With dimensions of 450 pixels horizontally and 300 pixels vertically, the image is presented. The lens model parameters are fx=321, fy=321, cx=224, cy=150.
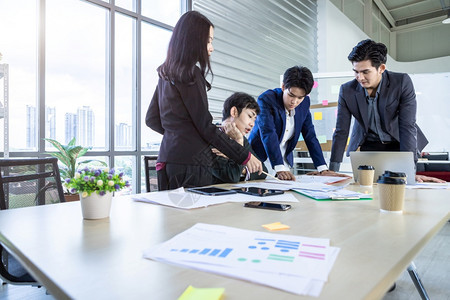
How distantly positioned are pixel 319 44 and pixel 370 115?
182 inches

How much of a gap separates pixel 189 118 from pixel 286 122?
1.05 m

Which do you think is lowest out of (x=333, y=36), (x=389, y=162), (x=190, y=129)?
(x=389, y=162)

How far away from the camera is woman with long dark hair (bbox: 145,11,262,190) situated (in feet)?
3.87

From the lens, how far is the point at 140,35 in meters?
3.65

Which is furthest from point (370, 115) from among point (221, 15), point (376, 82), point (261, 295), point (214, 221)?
point (221, 15)

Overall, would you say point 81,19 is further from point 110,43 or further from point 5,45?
point 5,45

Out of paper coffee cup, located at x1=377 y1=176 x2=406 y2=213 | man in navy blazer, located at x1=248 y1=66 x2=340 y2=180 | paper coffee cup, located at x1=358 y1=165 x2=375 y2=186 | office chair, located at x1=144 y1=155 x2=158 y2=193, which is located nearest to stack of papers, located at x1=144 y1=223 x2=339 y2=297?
paper coffee cup, located at x1=377 y1=176 x2=406 y2=213

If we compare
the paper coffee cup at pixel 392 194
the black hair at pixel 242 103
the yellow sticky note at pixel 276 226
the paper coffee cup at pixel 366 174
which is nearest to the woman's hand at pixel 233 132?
the black hair at pixel 242 103

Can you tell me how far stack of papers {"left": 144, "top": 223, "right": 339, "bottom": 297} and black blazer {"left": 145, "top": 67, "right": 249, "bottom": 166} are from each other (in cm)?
61

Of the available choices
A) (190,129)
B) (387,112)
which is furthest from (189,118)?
(387,112)

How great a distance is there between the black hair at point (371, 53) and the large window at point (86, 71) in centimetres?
221

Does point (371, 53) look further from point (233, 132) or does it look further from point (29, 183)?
point (29, 183)

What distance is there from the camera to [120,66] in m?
3.56

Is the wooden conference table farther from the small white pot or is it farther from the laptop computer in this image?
the laptop computer
